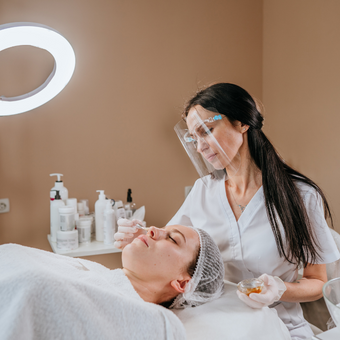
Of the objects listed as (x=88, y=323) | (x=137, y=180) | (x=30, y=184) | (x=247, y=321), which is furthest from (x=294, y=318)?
(x=30, y=184)

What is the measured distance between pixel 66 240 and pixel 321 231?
1.23 m

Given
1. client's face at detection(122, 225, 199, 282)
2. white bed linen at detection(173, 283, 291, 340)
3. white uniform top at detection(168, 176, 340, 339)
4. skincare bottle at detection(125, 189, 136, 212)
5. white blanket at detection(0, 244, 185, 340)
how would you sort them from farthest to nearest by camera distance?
1. skincare bottle at detection(125, 189, 136, 212)
2. white uniform top at detection(168, 176, 340, 339)
3. client's face at detection(122, 225, 199, 282)
4. white bed linen at detection(173, 283, 291, 340)
5. white blanket at detection(0, 244, 185, 340)

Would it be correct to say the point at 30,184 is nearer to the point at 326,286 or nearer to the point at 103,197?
the point at 103,197

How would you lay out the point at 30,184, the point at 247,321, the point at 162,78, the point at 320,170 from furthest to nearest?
the point at 162,78
the point at 320,170
the point at 30,184
the point at 247,321

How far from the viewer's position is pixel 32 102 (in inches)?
37.4

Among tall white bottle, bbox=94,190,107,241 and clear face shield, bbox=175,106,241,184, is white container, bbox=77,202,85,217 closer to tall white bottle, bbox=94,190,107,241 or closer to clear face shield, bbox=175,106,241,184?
tall white bottle, bbox=94,190,107,241

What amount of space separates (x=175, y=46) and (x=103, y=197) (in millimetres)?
1183

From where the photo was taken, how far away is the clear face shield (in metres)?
1.16

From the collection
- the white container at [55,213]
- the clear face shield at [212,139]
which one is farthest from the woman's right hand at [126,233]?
the white container at [55,213]

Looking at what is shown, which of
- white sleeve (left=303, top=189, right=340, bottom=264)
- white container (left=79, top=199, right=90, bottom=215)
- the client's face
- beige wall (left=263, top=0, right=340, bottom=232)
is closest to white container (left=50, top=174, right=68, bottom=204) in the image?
white container (left=79, top=199, right=90, bottom=215)

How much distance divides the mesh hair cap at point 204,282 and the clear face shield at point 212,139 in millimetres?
327

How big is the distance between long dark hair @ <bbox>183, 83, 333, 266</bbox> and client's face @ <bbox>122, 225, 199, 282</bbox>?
1.09ft

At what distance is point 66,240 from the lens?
1.64m

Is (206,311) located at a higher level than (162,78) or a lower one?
lower
